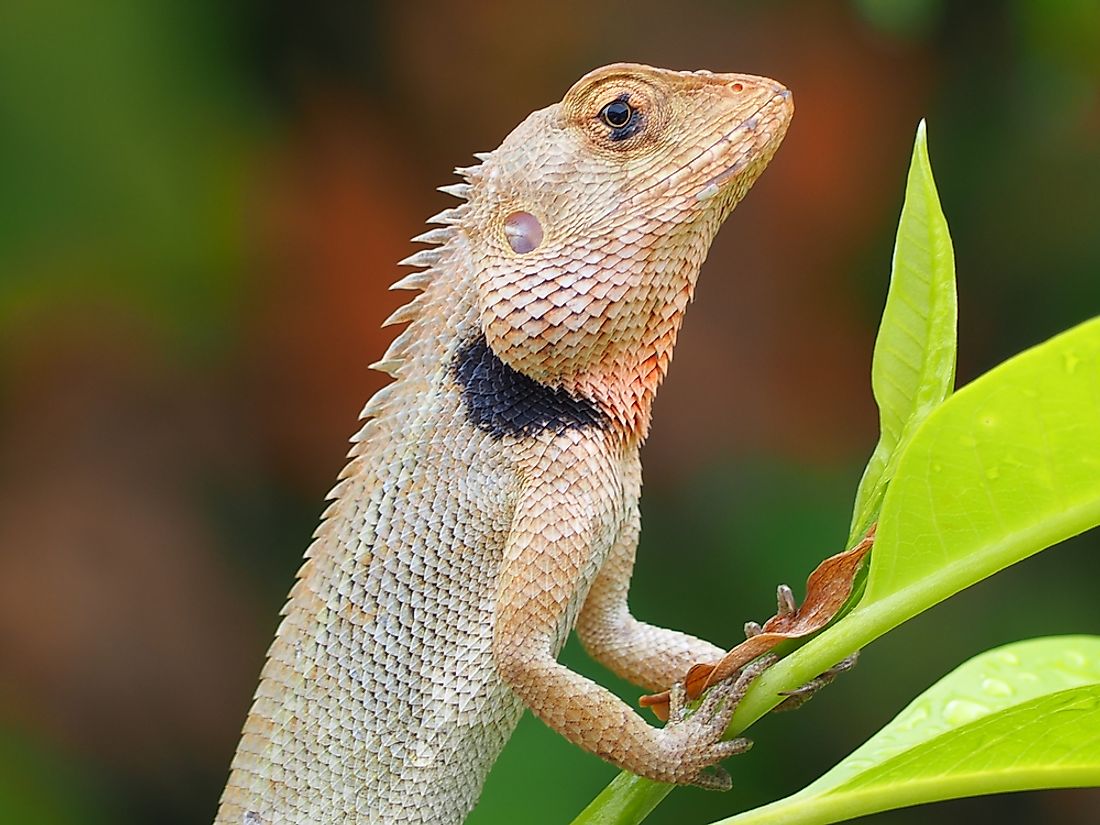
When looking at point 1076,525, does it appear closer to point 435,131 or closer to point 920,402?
point 920,402

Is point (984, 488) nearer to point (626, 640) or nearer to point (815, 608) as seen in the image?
point (815, 608)

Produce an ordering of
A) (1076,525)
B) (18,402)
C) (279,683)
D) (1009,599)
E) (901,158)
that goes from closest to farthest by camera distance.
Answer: (1076,525)
(279,683)
(1009,599)
(18,402)
(901,158)

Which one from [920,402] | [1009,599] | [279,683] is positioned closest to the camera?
[920,402]

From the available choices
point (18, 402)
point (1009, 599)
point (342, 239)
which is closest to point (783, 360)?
point (1009, 599)

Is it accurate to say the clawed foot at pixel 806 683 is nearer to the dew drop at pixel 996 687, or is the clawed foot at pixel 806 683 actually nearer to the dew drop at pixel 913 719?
the dew drop at pixel 913 719

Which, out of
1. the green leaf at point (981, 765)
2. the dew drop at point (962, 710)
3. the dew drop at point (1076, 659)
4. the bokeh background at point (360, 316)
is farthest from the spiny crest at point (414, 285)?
the bokeh background at point (360, 316)

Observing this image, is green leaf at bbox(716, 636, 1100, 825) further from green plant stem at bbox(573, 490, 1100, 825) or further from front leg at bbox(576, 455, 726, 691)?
front leg at bbox(576, 455, 726, 691)

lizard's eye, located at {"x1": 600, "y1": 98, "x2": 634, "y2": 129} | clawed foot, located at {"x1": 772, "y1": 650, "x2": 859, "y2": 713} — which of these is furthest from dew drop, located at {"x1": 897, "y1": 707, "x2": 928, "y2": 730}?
lizard's eye, located at {"x1": 600, "y1": 98, "x2": 634, "y2": 129}

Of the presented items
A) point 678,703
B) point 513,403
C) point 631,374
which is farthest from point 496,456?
point 678,703
